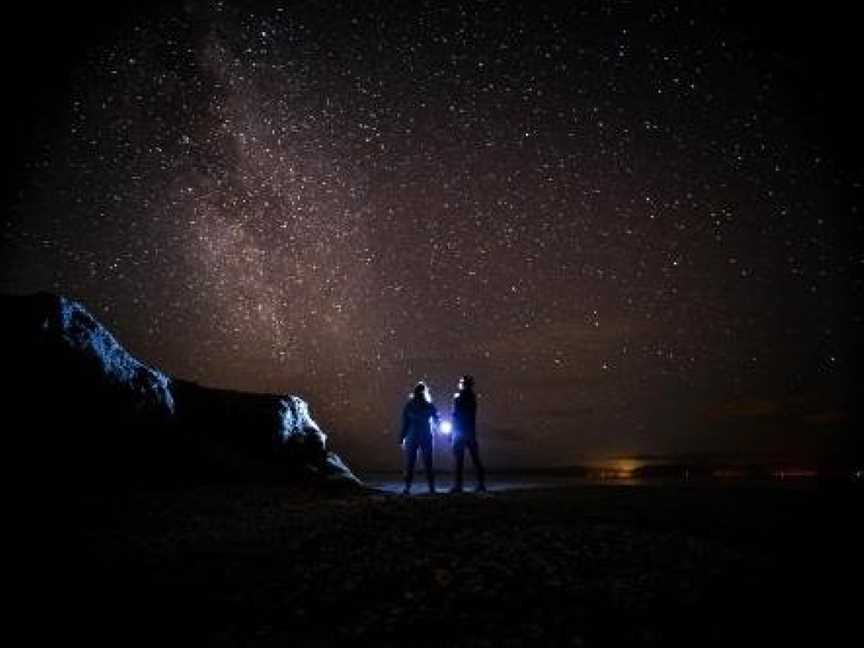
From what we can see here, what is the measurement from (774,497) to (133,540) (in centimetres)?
1030

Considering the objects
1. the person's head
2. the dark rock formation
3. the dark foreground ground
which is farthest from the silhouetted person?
the dark rock formation

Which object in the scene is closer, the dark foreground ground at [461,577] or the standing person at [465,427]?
the dark foreground ground at [461,577]

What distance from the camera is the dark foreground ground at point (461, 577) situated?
4.59 metres

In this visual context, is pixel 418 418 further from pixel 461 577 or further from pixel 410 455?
pixel 461 577

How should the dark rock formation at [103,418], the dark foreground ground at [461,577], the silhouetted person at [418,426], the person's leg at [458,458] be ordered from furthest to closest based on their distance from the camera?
the dark rock formation at [103,418] → the silhouetted person at [418,426] → the person's leg at [458,458] → the dark foreground ground at [461,577]

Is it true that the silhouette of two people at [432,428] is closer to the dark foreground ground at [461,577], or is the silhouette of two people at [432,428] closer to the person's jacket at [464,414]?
the person's jacket at [464,414]

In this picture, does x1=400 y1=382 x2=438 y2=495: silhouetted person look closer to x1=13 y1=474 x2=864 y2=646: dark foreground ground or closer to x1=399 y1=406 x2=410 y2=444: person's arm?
x1=399 y1=406 x2=410 y2=444: person's arm

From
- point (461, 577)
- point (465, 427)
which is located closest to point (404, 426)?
point (465, 427)

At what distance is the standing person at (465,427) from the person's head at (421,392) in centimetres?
76

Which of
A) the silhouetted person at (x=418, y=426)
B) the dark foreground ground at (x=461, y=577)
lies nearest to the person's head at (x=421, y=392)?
the silhouetted person at (x=418, y=426)

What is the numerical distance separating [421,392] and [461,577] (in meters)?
8.84

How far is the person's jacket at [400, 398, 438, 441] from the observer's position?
47.0 ft

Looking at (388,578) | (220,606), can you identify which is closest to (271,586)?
(220,606)

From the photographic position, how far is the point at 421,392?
1450 centimetres
